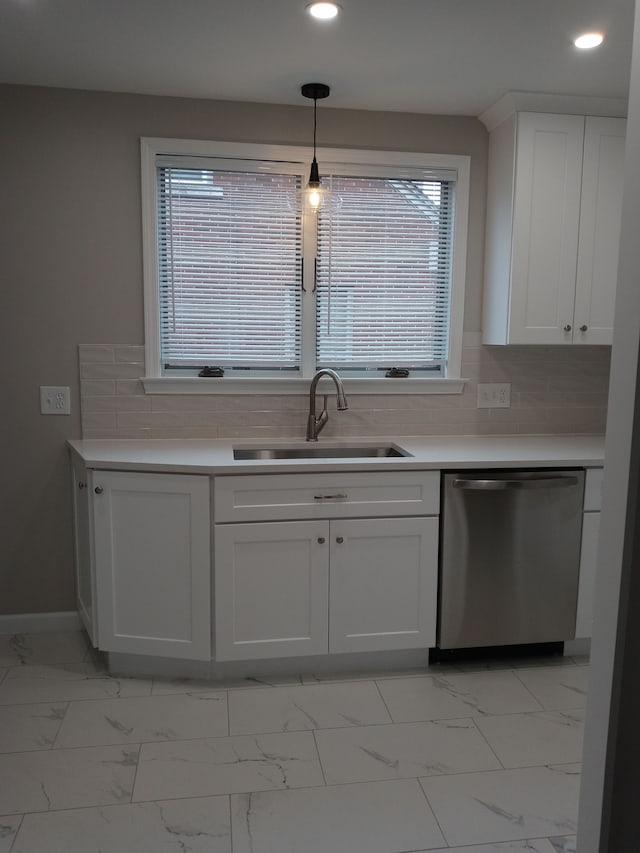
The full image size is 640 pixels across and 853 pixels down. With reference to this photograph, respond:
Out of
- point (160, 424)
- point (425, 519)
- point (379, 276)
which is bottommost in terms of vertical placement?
point (425, 519)

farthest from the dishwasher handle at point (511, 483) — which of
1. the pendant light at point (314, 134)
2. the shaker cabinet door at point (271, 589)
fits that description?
the pendant light at point (314, 134)

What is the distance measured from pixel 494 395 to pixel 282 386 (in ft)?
3.52

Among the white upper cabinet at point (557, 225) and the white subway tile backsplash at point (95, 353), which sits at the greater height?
the white upper cabinet at point (557, 225)

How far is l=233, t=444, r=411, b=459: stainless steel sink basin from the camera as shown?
10.0 feet

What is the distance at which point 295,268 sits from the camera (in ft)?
10.3

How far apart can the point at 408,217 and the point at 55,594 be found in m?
2.46

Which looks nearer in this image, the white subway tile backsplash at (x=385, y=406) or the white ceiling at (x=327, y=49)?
the white ceiling at (x=327, y=49)

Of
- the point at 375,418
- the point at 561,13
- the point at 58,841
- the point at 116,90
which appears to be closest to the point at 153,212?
the point at 116,90

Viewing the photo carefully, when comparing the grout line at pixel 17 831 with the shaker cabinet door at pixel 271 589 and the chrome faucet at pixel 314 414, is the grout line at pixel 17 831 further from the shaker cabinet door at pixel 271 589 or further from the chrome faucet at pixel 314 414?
the chrome faucet at pixel 314 414

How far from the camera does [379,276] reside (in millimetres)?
3213

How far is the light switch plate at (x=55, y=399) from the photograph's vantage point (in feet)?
9.77

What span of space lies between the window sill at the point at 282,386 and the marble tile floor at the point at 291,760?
124 centimetres

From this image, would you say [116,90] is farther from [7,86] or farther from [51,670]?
[51,670]

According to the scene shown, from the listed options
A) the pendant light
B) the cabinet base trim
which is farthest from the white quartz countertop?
the pendant light
